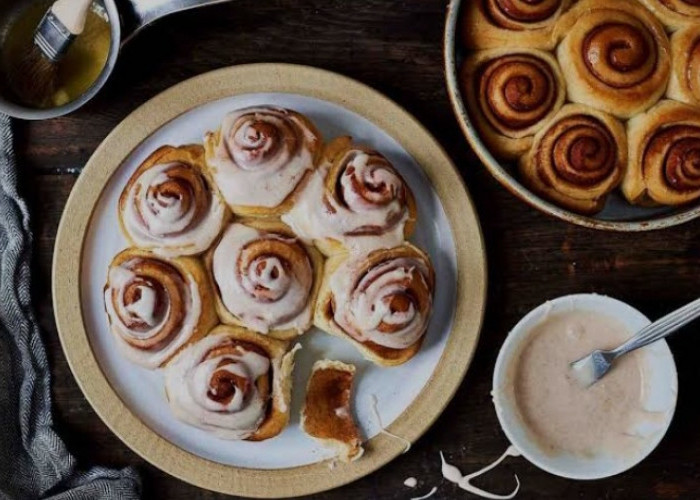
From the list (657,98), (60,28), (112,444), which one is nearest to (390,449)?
(112,444)

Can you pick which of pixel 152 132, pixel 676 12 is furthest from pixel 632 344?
pixel 152 132

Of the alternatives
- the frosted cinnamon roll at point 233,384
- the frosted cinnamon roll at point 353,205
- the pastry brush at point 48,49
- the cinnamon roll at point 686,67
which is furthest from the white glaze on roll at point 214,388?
the cinnamon roll at point 686,67

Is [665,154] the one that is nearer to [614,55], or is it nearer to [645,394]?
[614,55]

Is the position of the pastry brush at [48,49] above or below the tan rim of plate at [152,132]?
above

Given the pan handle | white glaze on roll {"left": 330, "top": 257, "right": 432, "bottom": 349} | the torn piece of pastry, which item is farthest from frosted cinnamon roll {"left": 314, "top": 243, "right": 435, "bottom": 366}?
the pan handle

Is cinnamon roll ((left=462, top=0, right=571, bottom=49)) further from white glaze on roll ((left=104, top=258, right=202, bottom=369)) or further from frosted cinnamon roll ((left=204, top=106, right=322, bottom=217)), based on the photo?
white glaze on roll ((left=104, top=258, right=202, bottom=369))

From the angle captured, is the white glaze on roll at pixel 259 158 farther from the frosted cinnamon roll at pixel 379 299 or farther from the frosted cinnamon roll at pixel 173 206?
the frosted cinnamon roll at pixel 379 299
